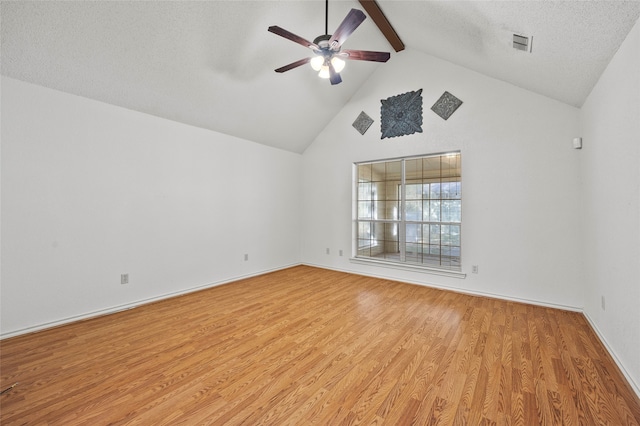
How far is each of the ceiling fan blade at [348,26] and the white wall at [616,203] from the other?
6.22 feet

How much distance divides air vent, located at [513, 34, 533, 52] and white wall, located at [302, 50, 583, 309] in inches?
46.5

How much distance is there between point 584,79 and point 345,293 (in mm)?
3660

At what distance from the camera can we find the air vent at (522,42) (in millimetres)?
2423

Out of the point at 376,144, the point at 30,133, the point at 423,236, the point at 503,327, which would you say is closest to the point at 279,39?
the point at 376,144

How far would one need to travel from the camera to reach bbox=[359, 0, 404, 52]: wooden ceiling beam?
339cm

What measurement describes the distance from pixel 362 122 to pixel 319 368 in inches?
172

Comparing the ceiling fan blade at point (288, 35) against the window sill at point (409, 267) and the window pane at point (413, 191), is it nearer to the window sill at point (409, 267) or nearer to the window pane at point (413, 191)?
the window pane at point (413, 191)

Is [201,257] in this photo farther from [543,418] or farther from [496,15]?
[496,15]

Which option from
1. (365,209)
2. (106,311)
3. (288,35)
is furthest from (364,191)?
(106,311)

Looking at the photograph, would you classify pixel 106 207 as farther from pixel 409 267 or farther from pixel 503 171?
pixel 503 171

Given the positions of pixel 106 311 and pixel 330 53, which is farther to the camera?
pixel 106 311

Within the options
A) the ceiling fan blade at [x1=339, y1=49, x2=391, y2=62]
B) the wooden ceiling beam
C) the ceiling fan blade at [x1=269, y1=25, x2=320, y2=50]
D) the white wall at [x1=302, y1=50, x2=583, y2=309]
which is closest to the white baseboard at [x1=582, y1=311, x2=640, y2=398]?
the white wall at [x1=302, y1=50, x2=583, y2=309]

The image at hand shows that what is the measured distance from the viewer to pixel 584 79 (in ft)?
8.57

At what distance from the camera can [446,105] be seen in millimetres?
4156
